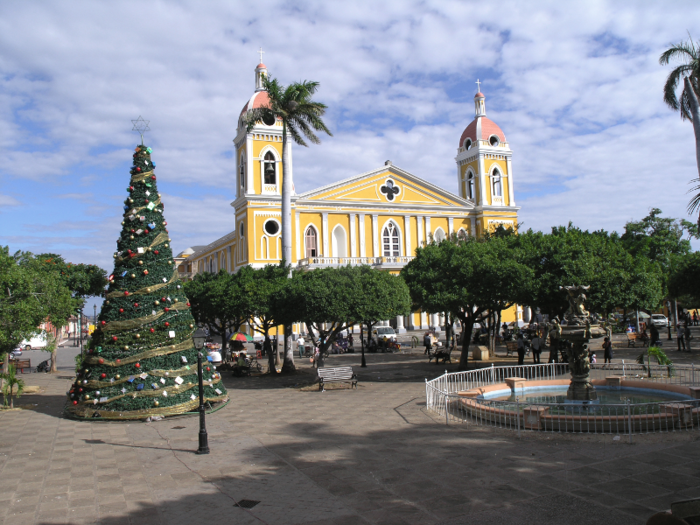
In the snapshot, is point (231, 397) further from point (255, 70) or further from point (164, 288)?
point (255, 70)

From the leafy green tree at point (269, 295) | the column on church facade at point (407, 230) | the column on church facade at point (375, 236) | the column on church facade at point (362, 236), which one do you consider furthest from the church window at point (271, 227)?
the leafy green tree at point (269, 295)

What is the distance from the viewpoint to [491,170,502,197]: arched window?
46906mm

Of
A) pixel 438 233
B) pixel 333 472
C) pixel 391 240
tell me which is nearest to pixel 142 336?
pixel 333 472

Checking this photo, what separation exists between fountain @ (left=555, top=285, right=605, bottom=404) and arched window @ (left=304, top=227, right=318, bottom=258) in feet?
100

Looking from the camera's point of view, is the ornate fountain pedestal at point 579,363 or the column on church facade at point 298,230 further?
the column on church facade at point 298,230

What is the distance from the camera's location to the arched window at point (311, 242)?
41.1 metres

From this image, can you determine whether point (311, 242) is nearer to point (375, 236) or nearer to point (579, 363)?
point (375, 236)

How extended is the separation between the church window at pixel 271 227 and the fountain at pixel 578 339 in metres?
29.0

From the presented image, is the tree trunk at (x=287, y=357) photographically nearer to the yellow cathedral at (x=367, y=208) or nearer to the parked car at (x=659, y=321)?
the yellow cathedral at (x=367, y=208)

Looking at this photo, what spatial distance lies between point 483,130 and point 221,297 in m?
34.0

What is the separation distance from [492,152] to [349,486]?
143 ft

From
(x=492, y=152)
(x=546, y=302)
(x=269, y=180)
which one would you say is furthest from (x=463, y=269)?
(x=492, y=152)

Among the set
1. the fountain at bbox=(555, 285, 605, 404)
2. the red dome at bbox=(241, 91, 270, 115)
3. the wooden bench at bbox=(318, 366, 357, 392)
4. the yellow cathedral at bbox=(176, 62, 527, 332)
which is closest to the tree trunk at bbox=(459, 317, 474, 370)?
the wooden bench at bbox=(318, 366, 357, 392)

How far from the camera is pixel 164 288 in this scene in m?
12.4
